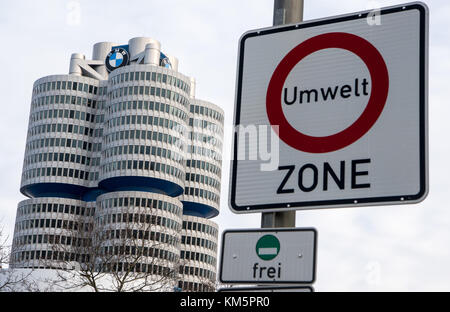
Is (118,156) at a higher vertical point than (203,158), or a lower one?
lower

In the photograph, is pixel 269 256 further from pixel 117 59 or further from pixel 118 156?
pixel 117 59

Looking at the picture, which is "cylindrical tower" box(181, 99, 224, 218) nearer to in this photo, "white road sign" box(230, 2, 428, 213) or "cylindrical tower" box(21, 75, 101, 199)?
"cylindrical tower" box(21, 75, 101, 199)

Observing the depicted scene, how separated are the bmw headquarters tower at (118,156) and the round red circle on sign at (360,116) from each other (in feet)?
353

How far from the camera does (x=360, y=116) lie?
3.18 meters

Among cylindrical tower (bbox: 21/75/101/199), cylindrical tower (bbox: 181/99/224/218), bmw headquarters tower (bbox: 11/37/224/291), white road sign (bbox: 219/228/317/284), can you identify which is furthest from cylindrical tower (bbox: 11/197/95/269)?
white road sign (bbox: 219/228/317/284)

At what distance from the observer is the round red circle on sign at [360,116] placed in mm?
3164

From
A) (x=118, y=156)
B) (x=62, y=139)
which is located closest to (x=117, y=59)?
(x=62, y=139)

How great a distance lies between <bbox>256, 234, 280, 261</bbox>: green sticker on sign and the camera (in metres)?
3.10

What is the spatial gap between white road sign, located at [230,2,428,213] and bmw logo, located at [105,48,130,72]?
415ft

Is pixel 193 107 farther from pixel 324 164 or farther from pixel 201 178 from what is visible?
pixel 324 164

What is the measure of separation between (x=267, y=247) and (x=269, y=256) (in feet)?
0.15

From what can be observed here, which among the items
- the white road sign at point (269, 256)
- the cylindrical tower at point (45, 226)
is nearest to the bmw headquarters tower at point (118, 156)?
the cylindrical tower at point (45, 226)

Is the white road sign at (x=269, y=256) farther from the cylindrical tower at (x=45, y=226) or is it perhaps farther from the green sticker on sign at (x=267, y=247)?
the cylindrical tower at (x=45, y=226)
